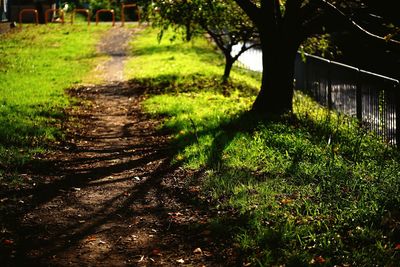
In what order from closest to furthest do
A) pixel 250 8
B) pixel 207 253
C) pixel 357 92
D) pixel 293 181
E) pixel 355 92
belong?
pixel 207 253, pixel 293 181, pixel 250 8, pixel 357 92, pixel 355 92

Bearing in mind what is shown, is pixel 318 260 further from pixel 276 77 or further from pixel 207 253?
pixel 276 77

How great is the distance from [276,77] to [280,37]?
883 mm

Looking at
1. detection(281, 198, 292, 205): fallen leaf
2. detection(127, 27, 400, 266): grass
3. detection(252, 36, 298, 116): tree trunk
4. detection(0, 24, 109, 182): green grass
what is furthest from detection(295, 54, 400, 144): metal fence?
detection(0, 24, 109, 182): green grass

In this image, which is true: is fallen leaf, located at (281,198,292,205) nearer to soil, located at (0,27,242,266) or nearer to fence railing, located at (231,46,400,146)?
soil, located at (0,27,242,266)

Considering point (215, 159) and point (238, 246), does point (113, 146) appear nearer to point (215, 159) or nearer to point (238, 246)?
point (215, 159)

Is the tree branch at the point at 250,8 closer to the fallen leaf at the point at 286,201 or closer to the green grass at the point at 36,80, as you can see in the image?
the green grass at the point at 36,80

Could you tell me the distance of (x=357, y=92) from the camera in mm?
12805

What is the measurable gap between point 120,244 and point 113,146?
457 centimetres

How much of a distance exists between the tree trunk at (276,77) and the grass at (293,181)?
43 cm

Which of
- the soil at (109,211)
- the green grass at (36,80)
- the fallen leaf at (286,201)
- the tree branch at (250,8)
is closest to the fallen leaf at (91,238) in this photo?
the soil at (109,211)

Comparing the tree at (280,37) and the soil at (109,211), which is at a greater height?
the tree at (280,37)

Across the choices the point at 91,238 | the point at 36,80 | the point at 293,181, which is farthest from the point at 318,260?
the point at 36,80

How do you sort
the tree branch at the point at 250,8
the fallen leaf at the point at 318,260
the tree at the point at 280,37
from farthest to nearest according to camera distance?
the tree branch at the point at 250,8
the tree at the point at 280,37
the fallen leaf at the point at 318,260

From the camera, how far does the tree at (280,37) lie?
1253cm
